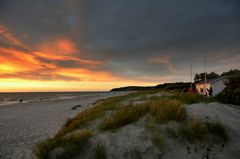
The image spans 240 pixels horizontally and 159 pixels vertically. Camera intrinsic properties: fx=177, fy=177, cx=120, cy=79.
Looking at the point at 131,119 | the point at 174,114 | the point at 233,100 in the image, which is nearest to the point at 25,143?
the point at 131,119

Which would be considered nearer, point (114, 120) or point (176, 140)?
point (176, 140)

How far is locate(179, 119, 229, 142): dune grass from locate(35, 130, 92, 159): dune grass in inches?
131

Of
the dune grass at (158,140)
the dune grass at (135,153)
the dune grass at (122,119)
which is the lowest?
the dune grass at (135,153)

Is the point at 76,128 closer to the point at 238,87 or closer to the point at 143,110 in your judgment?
the point at 143,110

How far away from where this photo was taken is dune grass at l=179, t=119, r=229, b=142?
5.93m

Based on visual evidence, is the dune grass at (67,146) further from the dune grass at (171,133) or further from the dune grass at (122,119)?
the dune grass at (171,133)

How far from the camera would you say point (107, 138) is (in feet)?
19.9

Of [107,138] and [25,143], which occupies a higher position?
[107,138]

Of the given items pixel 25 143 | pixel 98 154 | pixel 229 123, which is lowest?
pixel 25 143

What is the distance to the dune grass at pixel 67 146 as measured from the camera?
5441 millimetres

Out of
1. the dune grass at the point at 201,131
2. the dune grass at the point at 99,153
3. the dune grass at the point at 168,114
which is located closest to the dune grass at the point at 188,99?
the dune grass at the point at 168,114

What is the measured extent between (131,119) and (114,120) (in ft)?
2.34

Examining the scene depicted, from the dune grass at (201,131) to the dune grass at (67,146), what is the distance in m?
3.32

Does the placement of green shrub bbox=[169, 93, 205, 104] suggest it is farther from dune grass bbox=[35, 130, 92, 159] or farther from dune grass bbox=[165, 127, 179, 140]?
dune grass bbox=[35, 130, 92, 159]
